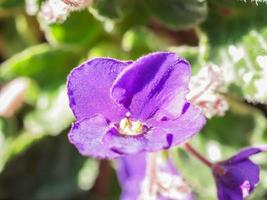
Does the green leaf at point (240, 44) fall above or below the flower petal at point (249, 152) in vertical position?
above

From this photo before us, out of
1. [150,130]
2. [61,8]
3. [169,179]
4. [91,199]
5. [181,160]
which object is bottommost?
[91,199]

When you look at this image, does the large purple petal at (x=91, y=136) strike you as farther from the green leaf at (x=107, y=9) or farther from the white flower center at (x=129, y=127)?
the green leaf at (x=107, y=9)

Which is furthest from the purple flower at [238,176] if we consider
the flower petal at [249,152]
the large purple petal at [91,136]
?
the large purple petal at [91,136]

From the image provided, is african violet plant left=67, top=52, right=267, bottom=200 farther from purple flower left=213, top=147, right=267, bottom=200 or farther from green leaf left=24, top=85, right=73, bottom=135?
green leaf left=24, top=85, right=73, bottom=135

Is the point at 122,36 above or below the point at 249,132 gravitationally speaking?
above

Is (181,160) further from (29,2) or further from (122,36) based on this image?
(29,2)

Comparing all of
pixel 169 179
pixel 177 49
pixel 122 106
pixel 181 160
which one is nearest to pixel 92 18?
pixel 177 49
